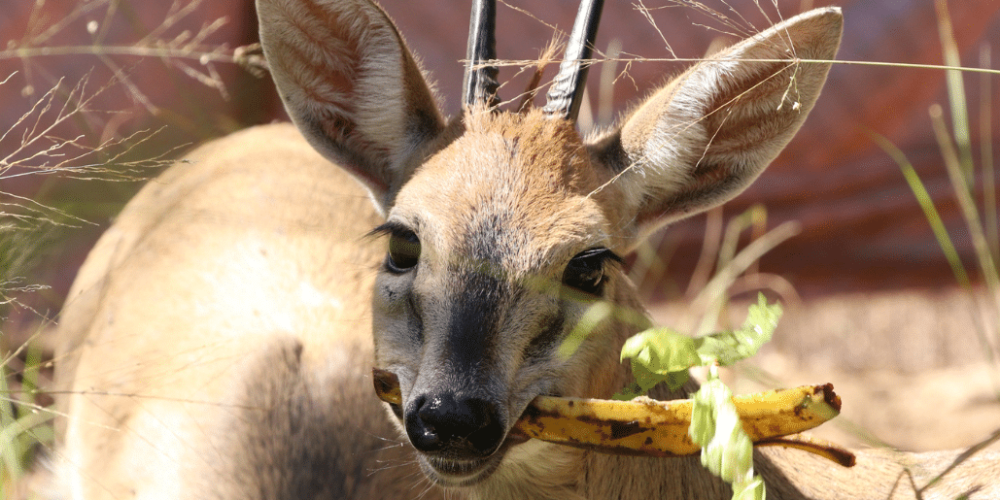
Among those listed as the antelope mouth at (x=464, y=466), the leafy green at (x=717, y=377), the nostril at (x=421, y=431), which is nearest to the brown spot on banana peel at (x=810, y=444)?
the leafy green at (x=717, y=377)

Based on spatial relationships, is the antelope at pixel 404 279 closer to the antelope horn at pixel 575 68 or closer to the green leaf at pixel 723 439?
the antelope horn at pixel 575 68

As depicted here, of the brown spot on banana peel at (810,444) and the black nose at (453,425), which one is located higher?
the brown spot on banana peel at (810,444)

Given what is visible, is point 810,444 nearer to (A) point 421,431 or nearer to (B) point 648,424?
(B) point 648,424

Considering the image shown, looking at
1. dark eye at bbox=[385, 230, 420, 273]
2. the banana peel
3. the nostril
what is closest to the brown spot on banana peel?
the banana peel

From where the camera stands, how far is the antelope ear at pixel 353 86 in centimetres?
289

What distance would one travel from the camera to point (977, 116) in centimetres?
576

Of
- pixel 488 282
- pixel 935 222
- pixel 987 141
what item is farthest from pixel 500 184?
pixel 987 141

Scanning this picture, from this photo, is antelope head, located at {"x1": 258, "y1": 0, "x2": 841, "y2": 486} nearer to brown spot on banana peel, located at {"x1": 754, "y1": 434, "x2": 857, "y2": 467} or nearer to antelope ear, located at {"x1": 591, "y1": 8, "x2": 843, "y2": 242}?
antelope ear, located at {"x1": 591, "y1": 8, "x2": 843, "y2": 242}

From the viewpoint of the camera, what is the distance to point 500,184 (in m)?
2.54

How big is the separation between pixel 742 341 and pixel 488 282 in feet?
2.26

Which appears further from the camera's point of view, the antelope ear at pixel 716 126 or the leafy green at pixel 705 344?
the antelope ear at pixel 716 126

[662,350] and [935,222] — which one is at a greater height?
[935,222]

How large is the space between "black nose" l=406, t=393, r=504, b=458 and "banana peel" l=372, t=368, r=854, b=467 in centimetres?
17

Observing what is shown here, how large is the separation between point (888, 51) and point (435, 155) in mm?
4133
